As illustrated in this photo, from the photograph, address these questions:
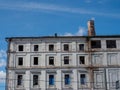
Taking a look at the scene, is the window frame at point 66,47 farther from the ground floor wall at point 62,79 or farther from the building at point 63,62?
the ground floor wall at point 62,79

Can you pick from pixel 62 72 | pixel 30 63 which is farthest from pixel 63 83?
pixel 30 63

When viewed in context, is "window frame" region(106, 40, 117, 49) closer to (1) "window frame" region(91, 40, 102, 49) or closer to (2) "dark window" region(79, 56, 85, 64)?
(1) "window frame" region(91, 40, 102, 49)

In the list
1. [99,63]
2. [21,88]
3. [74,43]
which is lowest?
[21,88]

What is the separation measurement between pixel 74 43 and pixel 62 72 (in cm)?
563

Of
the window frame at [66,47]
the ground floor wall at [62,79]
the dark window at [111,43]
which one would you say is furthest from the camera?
the window frame at [66,47]

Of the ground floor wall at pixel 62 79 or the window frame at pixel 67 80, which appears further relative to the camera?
the window frame at pixel 67 80

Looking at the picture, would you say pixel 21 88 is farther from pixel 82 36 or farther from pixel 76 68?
pixel 82 36

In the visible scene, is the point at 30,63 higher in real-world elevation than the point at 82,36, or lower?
lower

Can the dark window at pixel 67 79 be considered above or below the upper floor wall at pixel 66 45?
below

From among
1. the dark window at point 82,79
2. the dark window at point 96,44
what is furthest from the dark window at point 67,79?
the dark window at point 96,44

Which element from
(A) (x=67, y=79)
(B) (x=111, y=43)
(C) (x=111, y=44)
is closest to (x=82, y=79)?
(A) (x=67, y=79)

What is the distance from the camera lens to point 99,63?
57.8 metres

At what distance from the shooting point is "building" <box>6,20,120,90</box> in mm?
56906

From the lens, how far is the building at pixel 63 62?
5691 cm
